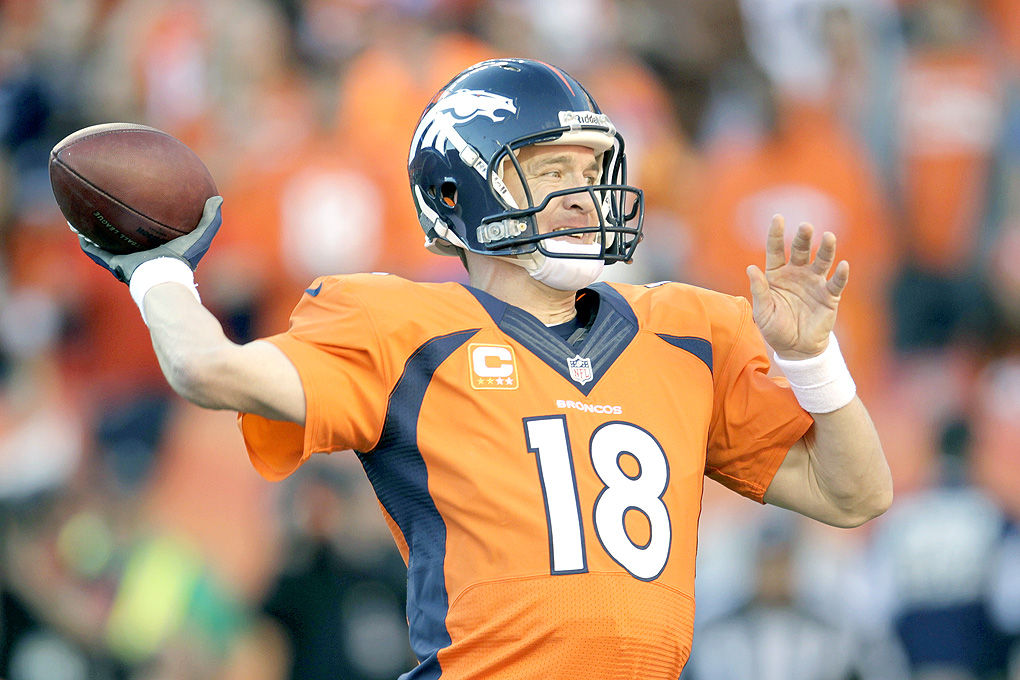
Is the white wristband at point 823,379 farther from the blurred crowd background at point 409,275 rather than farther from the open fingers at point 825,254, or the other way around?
Result: the blurred crowd background at point 409,275

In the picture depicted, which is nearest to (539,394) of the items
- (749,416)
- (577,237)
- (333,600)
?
(577,237)

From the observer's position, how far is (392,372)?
104 inches

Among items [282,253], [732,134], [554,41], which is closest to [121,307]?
[282,253]

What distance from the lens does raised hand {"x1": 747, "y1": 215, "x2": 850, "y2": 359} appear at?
9.17 ft

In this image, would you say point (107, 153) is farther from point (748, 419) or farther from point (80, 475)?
point (80, 475)

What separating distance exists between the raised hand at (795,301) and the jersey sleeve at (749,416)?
0.43 ft

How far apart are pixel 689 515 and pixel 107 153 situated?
1397mm

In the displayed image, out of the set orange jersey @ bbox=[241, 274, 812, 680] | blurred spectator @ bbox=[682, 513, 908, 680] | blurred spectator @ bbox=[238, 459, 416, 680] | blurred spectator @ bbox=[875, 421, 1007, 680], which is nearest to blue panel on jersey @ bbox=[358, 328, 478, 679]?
orange jersey @ bbox=[241, 274, 812, 680]

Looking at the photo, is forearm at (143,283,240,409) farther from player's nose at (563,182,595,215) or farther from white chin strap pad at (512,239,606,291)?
player's nose at (563,182,595,215)

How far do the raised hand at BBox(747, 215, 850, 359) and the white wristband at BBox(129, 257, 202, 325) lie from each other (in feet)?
3.74

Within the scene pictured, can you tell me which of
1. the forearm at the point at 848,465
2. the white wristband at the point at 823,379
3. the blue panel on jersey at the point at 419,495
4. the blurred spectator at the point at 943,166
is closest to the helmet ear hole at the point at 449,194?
the blue panel on jersey at the point at 419,495

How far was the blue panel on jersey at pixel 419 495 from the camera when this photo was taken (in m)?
2.63

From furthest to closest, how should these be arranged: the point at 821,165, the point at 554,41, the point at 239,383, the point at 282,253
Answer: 1. the point at 554,41
2. the point at 821,165
3. the point at 282,253
4. the point at 239,383

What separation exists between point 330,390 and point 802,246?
1.00m
